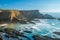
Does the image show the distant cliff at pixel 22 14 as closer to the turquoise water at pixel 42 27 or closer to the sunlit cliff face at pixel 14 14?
the sunlit cliff face at pixel 14 14

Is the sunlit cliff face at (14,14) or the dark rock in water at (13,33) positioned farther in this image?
the sunlit cliff face at (14,14)

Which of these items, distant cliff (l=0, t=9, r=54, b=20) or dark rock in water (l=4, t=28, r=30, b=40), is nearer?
dark rock in water (l=4, t=28, r=30, b=40)

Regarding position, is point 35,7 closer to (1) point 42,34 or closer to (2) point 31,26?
(2) point 31,26

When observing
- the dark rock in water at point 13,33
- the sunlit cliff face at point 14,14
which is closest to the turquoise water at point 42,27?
the dark rock in water at point 13,33

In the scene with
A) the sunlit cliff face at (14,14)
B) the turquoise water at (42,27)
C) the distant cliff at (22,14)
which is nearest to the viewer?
the turquoise water at (42,27)

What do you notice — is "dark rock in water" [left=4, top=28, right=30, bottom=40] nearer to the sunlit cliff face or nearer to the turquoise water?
the turquoise water

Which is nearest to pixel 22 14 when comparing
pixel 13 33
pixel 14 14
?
pixel 14 14

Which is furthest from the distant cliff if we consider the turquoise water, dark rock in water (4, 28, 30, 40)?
dark rock in water (4, 28, 30, 40)

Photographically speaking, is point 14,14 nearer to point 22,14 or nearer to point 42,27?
point 22,14
